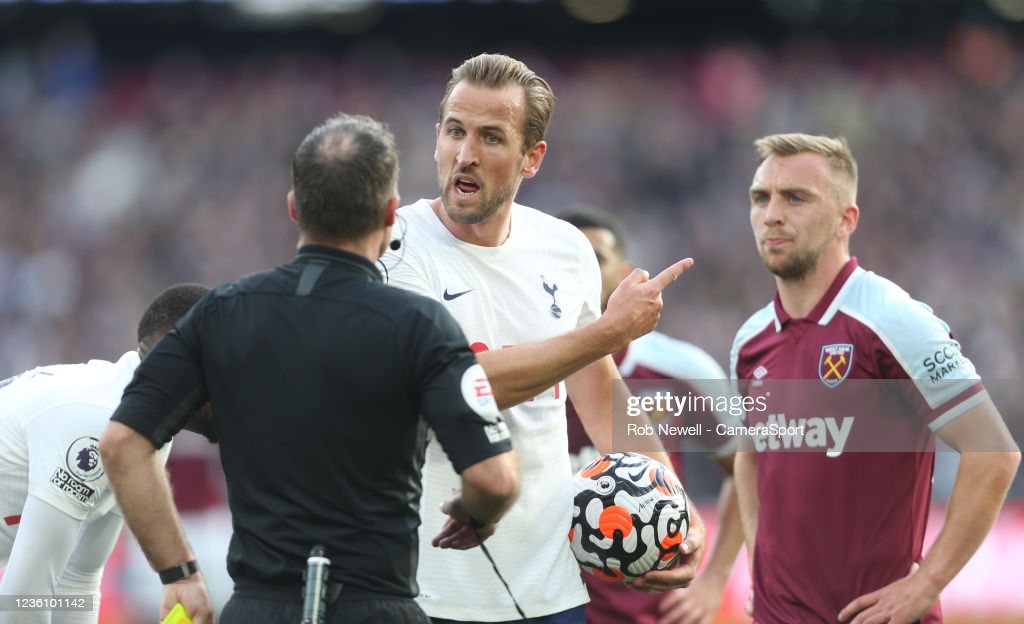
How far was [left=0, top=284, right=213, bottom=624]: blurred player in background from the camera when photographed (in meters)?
4.13

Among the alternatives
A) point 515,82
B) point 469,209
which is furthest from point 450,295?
point 515,82

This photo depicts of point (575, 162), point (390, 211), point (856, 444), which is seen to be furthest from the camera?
point (575, 162)

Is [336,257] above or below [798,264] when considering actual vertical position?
below

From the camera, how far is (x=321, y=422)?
3100 millimetres

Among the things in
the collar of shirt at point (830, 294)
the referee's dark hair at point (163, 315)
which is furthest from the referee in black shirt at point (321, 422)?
the collar of shirt at point (830, 294)

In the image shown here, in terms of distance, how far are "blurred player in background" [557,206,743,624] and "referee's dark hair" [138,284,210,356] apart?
2.43 m

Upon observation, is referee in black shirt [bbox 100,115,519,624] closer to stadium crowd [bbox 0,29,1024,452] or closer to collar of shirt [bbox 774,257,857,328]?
collar of shirt [bbox 774,257,857,328]

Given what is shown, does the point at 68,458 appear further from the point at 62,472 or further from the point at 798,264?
the point at 798,264

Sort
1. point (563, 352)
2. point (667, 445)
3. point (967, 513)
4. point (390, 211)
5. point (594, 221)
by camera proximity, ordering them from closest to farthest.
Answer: point (390, 211), point (563, 352), point (967, 513), point (667, 445), point (594, 221)

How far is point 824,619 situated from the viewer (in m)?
5.07

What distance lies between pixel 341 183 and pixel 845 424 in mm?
2774

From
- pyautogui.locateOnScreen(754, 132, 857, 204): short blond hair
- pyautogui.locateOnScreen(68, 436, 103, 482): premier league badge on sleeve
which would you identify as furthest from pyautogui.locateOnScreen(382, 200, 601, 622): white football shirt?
pyautogui.locateOnScreen(754, 132, 857, 204): short blond hair

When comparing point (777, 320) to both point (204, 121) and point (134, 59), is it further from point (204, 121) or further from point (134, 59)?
point (134, 59)

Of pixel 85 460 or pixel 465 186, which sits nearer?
pixel 85 460
